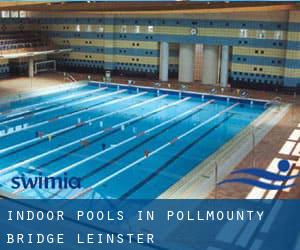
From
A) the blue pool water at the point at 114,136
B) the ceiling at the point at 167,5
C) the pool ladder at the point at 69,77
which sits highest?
the ceiling at the point at 167,5

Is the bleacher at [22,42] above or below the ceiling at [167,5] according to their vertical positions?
below

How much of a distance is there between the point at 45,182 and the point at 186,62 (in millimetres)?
11402

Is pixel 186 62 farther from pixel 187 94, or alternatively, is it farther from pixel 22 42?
pixel 22 42

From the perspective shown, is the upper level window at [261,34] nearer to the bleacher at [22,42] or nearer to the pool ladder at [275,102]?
the pool ladder at [275,102]

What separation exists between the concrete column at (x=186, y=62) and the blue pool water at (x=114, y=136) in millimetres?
2379

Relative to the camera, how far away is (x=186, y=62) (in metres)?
18.2

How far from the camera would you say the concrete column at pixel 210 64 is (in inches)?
696

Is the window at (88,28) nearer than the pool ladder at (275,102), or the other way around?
the pool ladder at (275,102)

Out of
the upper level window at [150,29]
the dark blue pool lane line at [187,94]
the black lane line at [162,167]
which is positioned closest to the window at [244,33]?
the dark blue pool lane line at [187,94]

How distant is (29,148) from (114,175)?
8.36 feet

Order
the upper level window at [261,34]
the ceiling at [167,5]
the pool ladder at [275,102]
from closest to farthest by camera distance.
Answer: the ceiling at [167,5] < the pool ladder at [275,102] < the upper level window at [261,34]

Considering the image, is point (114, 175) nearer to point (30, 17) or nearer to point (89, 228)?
point (89, 228)

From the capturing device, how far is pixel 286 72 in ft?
51.7

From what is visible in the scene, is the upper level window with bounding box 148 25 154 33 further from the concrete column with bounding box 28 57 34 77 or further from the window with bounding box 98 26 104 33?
the concrete column with bounding box 28 57 34 77
